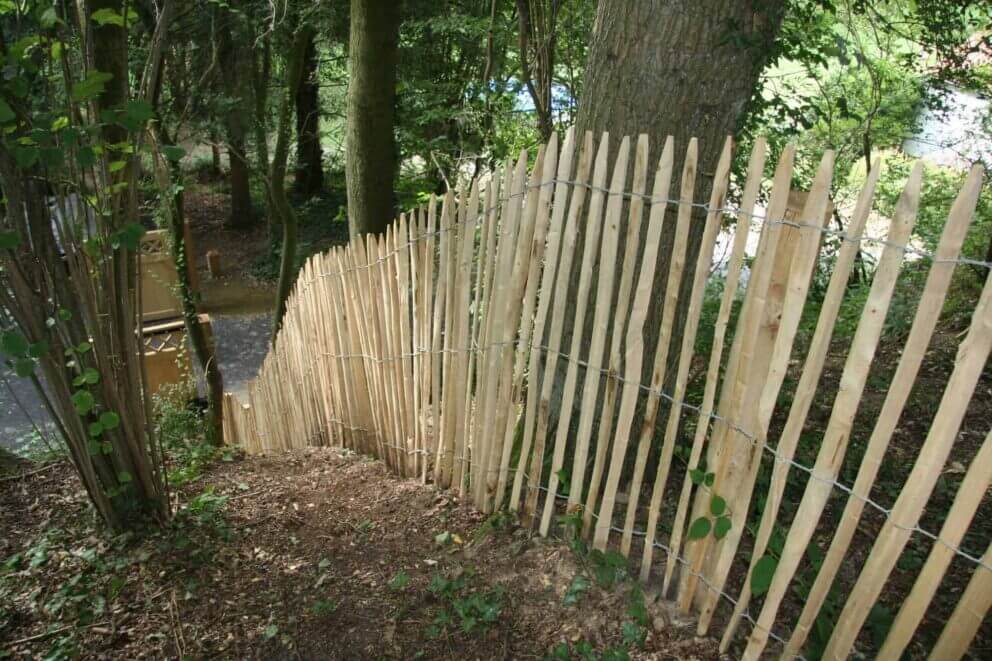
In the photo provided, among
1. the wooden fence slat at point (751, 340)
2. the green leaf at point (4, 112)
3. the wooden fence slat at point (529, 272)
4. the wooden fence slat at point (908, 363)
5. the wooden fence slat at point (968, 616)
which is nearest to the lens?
the wooden fence slat at point (908, 363)

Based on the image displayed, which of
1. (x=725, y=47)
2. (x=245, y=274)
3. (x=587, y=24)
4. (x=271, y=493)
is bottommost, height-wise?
(x=245, y=274)

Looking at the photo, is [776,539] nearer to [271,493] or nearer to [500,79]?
[271,493]

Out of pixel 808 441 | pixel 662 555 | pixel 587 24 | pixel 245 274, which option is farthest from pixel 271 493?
pixel 245 274

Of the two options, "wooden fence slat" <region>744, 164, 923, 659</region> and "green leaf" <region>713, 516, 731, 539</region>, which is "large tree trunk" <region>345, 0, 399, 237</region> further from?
"wooden fence slat" <region>744, 164, 923, 659</region>

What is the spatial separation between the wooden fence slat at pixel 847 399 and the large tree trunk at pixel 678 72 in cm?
93

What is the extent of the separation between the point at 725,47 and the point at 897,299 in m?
3.39

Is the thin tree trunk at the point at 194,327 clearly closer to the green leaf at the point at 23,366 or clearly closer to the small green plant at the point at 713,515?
the green leaf at the point at 23,366

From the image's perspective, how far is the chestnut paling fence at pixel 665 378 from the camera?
5.79 ft

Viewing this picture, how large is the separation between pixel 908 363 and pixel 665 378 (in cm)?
130

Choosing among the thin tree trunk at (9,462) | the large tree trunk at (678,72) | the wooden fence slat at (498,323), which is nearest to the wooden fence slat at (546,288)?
the wooden fence slat at (498,323)

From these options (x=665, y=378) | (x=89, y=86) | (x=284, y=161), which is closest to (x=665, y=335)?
(x=665, y=378)

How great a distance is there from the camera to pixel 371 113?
6.69 meters

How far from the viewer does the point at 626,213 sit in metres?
2.73

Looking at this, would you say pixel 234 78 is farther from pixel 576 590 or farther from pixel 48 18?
pixel 576 590
